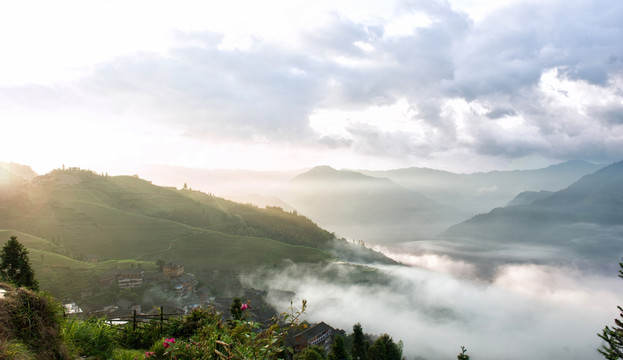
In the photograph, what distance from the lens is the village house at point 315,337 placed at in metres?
87.9

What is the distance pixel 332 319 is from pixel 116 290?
3669 inches

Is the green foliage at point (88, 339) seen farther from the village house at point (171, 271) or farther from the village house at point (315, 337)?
the village house at point (171, 271)

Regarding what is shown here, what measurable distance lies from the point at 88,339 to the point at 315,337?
8778 cm

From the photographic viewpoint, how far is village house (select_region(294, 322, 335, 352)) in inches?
3460

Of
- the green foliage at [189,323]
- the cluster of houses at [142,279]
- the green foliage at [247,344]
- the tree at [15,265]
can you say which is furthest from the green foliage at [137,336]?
the cluster of houses at [142,279]

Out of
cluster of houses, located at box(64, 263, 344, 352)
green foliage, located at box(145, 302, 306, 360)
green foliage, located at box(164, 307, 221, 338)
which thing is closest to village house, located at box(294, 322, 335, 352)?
cluster of houses, located at box(64, 263, 344, 352)

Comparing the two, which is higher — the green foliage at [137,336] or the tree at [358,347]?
the green foliage at [137,336]

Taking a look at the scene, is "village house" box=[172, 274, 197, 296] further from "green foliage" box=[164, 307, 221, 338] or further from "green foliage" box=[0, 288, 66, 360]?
"green foliage" box=[0, 288, 66, 360]

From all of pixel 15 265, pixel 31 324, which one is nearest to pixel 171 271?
pixel 15 265

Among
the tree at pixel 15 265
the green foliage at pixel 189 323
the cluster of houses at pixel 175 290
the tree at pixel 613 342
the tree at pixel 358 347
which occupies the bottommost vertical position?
the cluster of houses at pixel 175 290

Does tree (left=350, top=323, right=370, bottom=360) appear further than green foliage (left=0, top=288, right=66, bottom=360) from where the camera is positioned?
Yes

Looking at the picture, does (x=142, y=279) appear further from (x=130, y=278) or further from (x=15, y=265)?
(x=15, y=265)

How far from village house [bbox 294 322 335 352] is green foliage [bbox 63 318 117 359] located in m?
79.3

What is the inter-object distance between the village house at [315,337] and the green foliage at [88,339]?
7932cm
